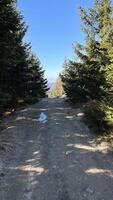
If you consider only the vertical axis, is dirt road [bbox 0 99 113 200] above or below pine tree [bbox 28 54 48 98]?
below

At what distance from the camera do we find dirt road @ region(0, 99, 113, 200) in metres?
10.4

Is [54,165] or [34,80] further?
[34,80]

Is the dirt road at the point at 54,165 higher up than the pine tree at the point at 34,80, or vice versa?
the pine tree at the point at 34,80

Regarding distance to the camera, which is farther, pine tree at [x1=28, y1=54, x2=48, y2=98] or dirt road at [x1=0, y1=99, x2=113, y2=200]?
pine tree at [x1=28, y1=54, x2=48, y2=98]

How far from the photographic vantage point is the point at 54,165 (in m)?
12.8

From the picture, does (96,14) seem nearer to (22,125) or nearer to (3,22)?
(3,22)

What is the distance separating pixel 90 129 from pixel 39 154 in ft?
19.7

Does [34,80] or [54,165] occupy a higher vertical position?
[34,80]

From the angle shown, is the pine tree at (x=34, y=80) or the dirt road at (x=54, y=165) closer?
the dirt road at (x=54, y=165)

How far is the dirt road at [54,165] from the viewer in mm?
10365

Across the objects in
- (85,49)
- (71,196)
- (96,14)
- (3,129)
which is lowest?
(71,196)

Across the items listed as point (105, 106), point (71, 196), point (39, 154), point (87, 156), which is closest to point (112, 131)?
point (105, 106)

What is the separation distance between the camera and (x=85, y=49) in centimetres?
2364

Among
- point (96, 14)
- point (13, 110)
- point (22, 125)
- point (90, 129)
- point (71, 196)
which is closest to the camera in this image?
point (71, 196)
